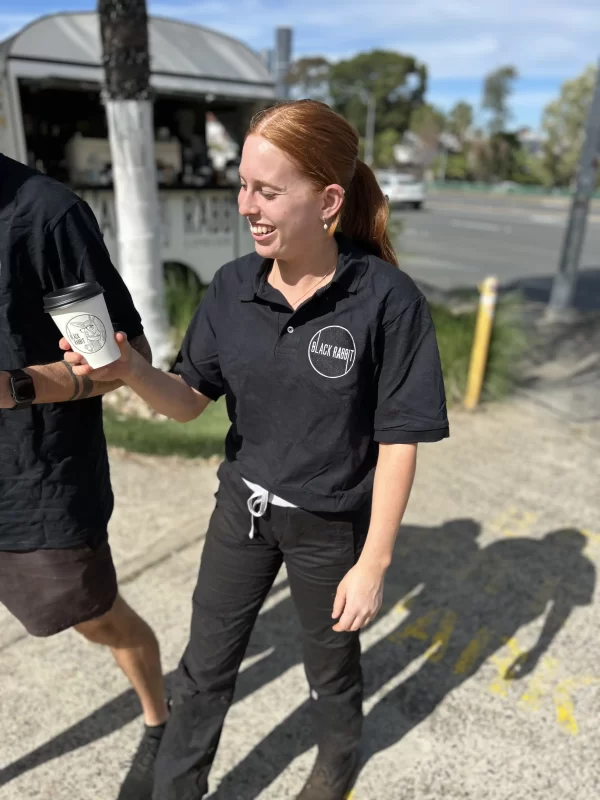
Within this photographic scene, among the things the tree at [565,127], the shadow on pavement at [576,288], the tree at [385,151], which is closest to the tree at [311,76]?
the tree at [385,151]

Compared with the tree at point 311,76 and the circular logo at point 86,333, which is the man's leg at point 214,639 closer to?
the circular logo at point 86,333

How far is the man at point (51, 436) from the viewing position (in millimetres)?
1470

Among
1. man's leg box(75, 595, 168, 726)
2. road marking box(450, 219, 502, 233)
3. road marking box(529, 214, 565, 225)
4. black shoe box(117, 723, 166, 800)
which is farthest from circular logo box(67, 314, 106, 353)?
road marking box(529, 214, 565, 225)

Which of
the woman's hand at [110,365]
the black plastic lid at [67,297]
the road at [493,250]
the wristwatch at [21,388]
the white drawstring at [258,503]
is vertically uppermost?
the black plastic lid at [67,297]

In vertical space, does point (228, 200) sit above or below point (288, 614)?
above

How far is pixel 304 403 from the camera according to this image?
5.26 feet

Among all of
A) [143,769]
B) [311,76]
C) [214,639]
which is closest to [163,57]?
[214,639]

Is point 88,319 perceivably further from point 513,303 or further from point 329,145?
point 513,303

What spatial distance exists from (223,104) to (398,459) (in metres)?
7.32

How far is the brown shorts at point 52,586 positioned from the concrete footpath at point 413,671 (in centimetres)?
64

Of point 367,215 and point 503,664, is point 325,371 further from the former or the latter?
point 503,664

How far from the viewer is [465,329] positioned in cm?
567

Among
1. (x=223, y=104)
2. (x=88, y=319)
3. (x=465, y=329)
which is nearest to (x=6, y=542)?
(x=88, y=319)

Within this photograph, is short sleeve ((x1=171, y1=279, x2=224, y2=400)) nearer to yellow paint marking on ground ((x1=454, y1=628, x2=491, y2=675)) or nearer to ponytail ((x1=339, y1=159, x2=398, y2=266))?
ponytail ((x1=339, y1=159, x2=398, y2=266))
